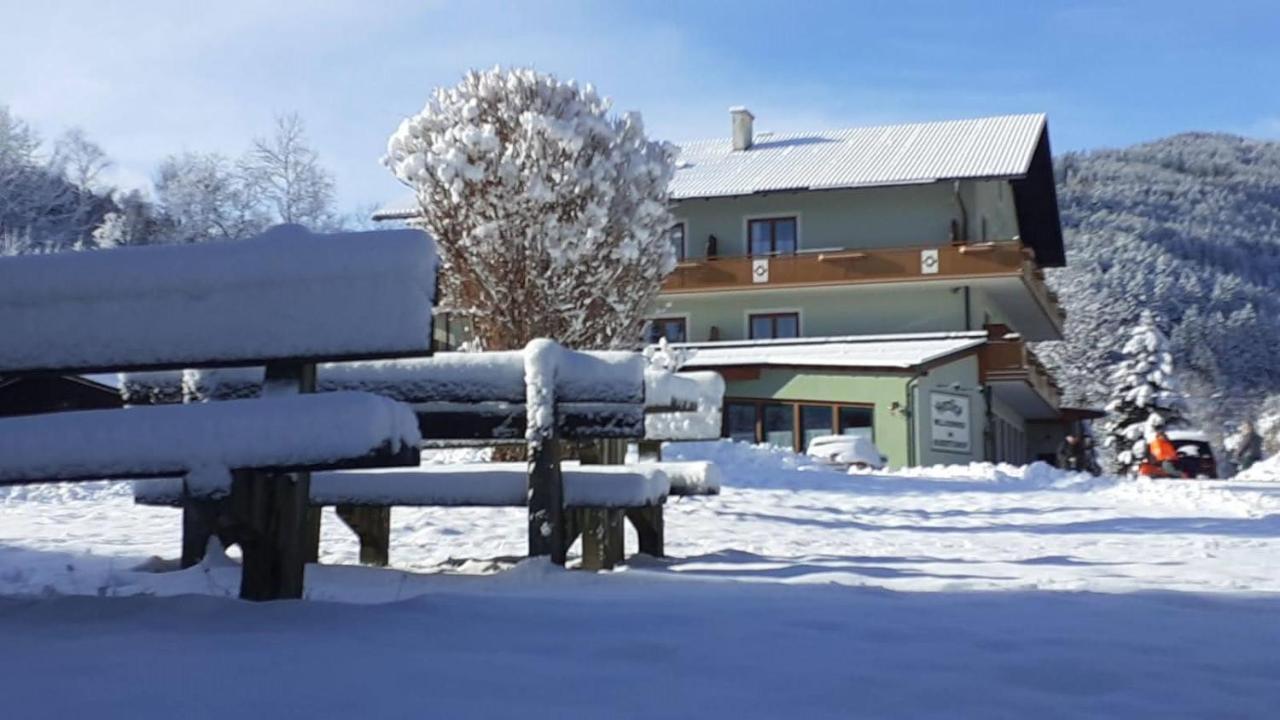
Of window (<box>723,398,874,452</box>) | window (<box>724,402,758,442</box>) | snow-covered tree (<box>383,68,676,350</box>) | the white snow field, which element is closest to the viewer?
the white snow field

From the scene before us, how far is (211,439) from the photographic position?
13.2ft

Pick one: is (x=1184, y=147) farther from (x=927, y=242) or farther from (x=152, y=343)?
(x=152, y=343)

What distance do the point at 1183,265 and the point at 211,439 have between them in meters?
113

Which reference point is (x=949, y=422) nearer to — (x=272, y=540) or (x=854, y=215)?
(x=854, y=215)

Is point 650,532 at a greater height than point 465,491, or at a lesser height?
lesser

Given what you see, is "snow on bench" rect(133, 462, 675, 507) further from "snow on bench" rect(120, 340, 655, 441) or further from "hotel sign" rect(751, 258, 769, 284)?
"hotel sign" rect(751, 258, 769, 284)

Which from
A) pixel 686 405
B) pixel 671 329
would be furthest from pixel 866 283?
pixel 686 405

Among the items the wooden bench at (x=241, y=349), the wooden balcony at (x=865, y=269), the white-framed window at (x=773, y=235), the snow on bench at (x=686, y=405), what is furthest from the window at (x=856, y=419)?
the wooden bench at (x=241, y=349)

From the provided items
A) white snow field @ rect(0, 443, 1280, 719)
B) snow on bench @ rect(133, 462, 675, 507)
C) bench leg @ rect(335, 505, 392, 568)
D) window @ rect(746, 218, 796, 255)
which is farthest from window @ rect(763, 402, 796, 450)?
snow on bench @ rect(133, 462, 675, 507)

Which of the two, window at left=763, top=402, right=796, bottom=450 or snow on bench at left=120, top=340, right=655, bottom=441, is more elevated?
window at left=763, top=402, right=796, bottom=450

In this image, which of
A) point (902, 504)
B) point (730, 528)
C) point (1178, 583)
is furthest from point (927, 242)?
point (1178, 583)

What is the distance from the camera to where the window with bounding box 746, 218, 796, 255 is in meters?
36.2

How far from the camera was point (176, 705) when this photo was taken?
2887 mm

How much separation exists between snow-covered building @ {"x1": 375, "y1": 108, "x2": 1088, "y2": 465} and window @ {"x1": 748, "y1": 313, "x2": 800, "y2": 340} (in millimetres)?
46
